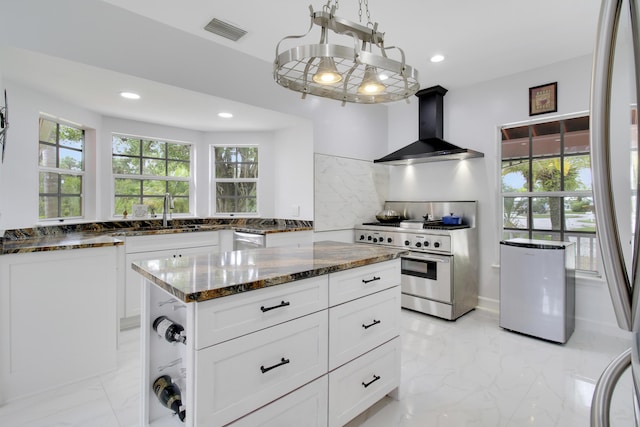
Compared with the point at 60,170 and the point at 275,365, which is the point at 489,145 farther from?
the point at 60,170

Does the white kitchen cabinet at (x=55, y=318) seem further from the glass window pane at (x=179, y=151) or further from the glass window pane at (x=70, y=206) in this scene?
the glass window pane at (x=179, y=151)

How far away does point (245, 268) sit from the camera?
5.11 feet

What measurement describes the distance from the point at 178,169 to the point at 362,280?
3.25 m

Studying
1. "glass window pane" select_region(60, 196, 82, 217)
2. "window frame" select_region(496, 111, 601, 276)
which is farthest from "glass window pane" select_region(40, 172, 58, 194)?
"window frame" select_region(496, 111, 601, 276)

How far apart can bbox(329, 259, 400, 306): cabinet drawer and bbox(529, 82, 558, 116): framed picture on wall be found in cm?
257

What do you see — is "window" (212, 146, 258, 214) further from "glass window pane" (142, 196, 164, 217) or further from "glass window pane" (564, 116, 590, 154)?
"glass window pane" (564, 116, 590, 154)

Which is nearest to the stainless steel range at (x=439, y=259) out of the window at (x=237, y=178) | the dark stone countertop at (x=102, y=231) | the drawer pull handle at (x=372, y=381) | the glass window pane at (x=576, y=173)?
the glass window pane at (x=576, y=173)

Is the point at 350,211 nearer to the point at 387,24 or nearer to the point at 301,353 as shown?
the point at 387,24

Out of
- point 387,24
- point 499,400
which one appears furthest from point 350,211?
point 499,400

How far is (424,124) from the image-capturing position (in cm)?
406

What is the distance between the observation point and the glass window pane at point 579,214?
10.5ft

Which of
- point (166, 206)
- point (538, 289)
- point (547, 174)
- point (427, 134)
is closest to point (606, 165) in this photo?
point (538, 289)

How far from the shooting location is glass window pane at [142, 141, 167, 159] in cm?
393

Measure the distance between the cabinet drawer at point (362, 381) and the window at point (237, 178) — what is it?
9.47ft
